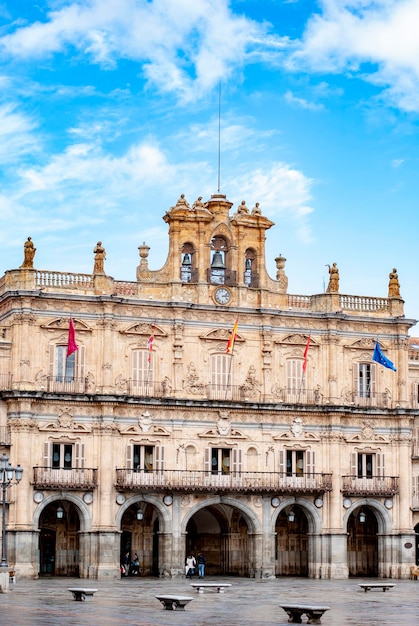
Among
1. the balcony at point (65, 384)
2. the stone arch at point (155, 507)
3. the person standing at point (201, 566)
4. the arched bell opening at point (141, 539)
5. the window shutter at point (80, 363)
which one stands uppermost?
the window shutter at point (80, 363)

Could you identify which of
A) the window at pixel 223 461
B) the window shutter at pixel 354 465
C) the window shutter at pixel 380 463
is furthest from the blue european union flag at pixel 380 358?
the window at pixel 223 461

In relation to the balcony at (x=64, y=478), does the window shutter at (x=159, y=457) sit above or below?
above

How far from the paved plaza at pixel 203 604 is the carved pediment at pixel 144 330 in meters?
14.4

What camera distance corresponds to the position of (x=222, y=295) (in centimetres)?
7631

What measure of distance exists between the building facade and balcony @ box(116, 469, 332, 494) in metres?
0.10

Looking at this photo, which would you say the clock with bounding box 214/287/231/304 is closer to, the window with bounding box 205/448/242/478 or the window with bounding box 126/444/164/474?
the window with bounding box 205/448/242/478

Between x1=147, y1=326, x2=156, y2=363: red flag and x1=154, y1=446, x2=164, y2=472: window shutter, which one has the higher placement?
x1=147, y1=326, x2=156, y2=363: red flag

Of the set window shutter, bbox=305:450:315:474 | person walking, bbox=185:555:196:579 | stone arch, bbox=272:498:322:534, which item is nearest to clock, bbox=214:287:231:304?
window shutter, bbox=305:450:315:474

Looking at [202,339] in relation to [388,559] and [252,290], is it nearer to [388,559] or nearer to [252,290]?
[252,290]

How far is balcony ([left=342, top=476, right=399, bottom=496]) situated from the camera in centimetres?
7631

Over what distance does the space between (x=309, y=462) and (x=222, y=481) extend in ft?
20.1

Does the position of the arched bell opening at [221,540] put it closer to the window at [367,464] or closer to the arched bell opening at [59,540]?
the window at [367,464]

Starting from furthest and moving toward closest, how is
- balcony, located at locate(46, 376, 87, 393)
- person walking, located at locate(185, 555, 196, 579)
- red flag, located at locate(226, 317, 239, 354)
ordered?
red flag, located at locate(226, 317, 239, 354)
person walking, located at locate(185, 555, 196, 579)
balcony, located at locate(46, 376, 87, 393)

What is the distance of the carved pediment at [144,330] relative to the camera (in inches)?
2908
